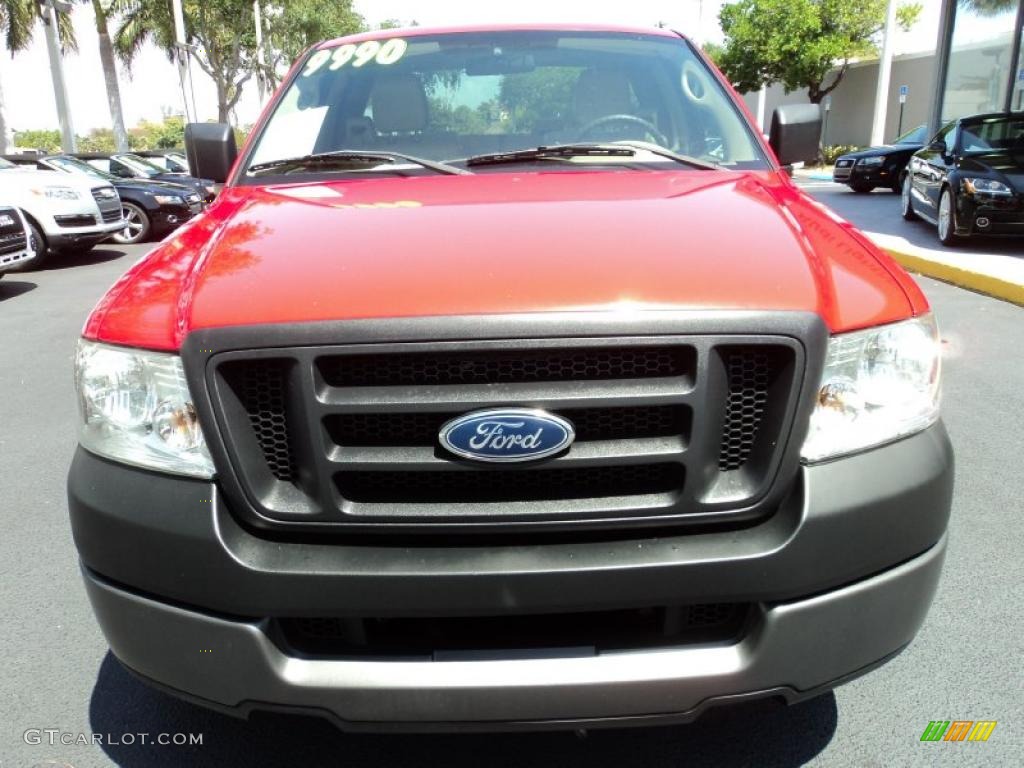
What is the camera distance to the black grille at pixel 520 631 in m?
1.72

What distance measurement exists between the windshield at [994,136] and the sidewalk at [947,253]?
115cm

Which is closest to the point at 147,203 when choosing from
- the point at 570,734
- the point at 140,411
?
the point at 140,411

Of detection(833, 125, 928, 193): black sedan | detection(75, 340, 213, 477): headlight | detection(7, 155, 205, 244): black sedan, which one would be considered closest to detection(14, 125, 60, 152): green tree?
detection(7, 155, 205, 244): black sedan

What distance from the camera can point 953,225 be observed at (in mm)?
10234

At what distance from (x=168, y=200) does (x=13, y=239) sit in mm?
5253

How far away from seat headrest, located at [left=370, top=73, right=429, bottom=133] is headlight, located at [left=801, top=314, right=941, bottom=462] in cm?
188

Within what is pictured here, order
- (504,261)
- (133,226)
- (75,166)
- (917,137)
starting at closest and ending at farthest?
(504,261)
(133,226)
(75,166)
(917,137)

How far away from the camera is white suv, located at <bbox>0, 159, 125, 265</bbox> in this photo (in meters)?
10.8

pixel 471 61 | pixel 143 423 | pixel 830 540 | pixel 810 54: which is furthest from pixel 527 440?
pixel 810 54

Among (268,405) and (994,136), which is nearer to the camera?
(268,405)

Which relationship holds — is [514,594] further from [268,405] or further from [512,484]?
[268,405]

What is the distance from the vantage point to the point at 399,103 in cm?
321

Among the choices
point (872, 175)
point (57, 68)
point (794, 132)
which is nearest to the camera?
point (794, 132)

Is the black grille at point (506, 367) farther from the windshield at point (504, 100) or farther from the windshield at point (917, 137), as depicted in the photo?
the windshield at point (917, 137)
